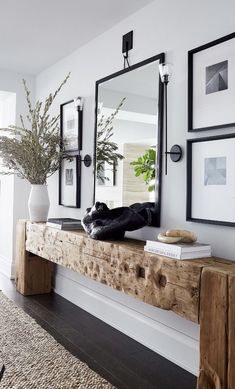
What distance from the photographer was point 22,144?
367 cm

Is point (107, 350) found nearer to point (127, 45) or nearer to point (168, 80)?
point (168, 80)

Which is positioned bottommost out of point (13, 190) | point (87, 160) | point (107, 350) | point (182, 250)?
point (107, 350)

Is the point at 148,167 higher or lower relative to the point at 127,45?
lower

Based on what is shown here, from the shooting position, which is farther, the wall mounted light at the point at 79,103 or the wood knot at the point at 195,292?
the wall mounted light at the point at 79,103

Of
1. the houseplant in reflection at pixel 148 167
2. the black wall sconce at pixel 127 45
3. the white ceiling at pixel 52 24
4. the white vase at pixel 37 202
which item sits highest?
the white ceiling at pixel 52 24

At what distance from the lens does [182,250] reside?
1894 mm

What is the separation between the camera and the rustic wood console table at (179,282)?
5.15 ft

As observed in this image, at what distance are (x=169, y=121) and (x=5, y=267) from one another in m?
3.08

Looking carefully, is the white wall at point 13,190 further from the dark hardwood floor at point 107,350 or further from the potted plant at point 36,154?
the dark hardwood floor at point 107,350

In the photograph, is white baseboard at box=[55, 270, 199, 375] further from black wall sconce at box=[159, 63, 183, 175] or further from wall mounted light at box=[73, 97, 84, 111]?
wall mounted light at box=[73, 97, 84, 111]

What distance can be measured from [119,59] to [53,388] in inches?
95.0

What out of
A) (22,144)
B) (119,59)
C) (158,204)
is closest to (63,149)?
(22,144)

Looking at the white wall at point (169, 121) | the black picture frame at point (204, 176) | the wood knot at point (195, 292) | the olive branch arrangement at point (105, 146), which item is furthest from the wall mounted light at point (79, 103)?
the wood knot at point (195, 292)

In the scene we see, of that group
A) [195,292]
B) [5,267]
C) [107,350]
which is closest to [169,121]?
[195,292]
